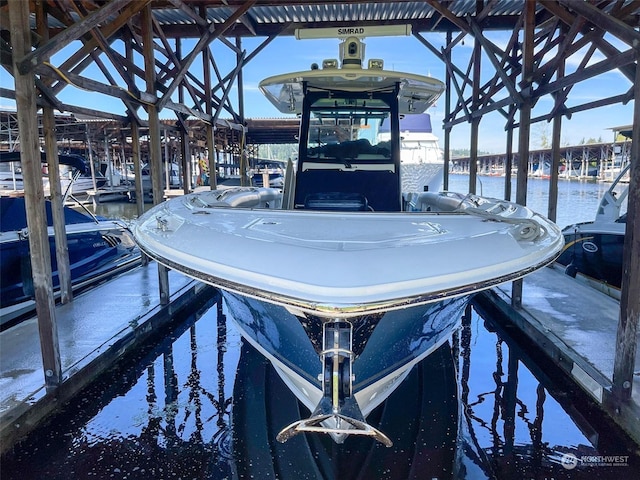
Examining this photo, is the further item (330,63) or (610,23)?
(330,63)

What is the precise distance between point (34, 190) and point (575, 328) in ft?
13.9

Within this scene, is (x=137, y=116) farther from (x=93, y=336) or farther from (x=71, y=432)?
(x=71, y=432)

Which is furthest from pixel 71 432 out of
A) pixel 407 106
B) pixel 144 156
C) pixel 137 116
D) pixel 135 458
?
pixel 144 156

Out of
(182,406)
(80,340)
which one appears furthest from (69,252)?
(182,406)

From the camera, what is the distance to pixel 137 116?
546 centimetres

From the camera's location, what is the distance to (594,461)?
101 inches

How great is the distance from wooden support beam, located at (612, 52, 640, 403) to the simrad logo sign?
0.38 meters

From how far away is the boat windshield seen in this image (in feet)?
15.6

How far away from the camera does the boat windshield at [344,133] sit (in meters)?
4.77

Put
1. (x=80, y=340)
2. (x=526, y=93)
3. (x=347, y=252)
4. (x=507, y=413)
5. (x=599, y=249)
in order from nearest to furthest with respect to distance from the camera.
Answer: (x=347, y=252) < (x=507, y=413) < (x=80, y=340) < (x=526, y=93) < (x=599, y=249)

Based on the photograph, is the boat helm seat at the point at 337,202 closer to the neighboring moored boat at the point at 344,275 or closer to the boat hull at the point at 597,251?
the neighboring moored boat at the point at 344,275

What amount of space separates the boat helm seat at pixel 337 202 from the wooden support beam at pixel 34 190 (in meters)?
2.04

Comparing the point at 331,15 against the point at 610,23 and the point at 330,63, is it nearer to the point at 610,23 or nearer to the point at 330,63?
the point at 330,63

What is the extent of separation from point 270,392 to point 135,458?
106 centimetres
